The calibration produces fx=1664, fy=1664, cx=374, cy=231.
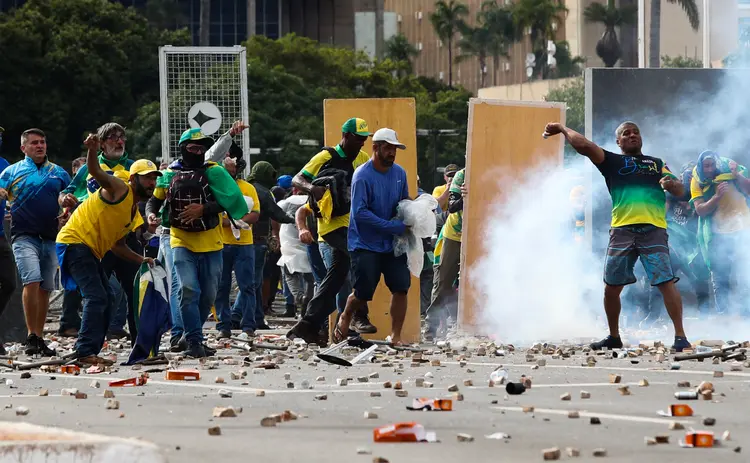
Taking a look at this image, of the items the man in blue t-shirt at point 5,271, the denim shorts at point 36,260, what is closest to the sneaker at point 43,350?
the man in blue t-shirt at point 5,271

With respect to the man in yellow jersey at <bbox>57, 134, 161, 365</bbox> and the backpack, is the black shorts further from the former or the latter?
the man in yellow jersey at <bbox>57, 134, 161, 365</bbox>

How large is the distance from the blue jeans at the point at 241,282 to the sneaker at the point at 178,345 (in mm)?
1764

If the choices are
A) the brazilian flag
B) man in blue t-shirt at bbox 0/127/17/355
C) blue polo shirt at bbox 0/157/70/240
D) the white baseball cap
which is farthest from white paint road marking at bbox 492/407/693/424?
blue polo shirt at bbox 0/157/70/240

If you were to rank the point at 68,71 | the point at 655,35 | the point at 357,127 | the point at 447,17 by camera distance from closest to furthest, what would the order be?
the point at 357,127
the point at 68,71
the point at 655,35
the point at 447,17

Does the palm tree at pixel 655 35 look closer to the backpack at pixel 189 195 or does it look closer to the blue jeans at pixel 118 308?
the blue jeans at pixel 118 308

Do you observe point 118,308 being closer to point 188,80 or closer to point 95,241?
point 95,241

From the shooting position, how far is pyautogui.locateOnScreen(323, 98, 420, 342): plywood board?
13.1 m

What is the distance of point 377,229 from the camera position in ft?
38.8

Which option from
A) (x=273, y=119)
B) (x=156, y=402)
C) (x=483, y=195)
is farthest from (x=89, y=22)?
(x=156, y=402)

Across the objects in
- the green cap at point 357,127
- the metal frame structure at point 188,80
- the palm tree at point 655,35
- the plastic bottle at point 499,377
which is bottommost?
the plastic bottle at point 499,377

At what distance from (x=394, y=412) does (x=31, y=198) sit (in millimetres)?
5809

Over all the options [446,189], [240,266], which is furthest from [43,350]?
Answer: [446,189]

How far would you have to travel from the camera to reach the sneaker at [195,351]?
37.3ft

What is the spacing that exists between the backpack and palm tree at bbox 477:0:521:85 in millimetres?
96295
